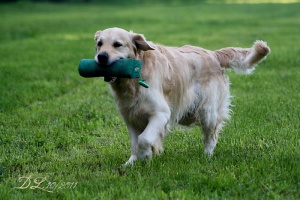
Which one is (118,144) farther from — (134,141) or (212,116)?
(212,116)

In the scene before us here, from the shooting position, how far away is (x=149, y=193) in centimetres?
448

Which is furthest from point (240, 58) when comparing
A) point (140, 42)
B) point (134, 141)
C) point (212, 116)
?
point (134, 141)

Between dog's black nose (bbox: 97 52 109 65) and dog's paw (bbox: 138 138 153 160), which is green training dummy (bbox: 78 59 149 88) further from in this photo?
dog's paw (bbox: 138 138 153 160)

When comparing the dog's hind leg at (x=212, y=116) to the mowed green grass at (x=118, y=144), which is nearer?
the mowed green grass at (x=118, y=144)

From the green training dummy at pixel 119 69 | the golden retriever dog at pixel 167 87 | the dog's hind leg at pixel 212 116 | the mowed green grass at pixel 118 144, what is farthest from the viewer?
the dog's hind leg at pixel 212 116

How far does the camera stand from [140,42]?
5.70 m

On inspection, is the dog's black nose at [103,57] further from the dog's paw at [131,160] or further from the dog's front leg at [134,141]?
the dog's paw at [131,160]

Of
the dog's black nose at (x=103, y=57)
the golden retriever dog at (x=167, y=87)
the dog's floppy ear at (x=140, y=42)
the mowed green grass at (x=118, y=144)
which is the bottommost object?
the mowed green grass at (x=118, y=144)

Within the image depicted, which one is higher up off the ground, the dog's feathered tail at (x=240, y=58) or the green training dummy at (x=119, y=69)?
the green training dummy at (x=119, y=69)

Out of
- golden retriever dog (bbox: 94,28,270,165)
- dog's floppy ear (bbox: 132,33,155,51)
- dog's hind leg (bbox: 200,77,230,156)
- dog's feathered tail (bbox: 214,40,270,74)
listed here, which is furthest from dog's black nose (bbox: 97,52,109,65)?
dog's feathered tail (bbox: 214,40,270,74)

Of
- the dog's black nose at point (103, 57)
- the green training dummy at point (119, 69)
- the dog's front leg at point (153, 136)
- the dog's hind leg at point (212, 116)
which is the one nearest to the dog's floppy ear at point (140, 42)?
the green training dummy at point (119, 69)

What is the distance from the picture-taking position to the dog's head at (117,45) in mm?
5453

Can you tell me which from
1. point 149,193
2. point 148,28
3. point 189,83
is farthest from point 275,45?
point 149,193

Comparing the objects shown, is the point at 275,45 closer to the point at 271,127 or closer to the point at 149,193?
the point at 271,127
